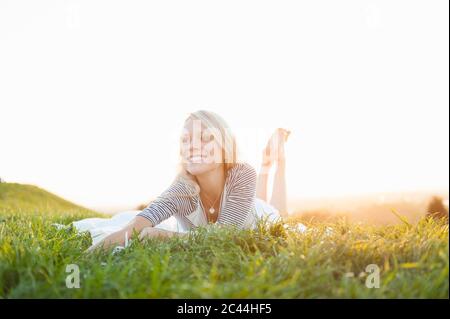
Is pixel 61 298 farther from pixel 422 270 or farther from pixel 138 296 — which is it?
pixel 422 270

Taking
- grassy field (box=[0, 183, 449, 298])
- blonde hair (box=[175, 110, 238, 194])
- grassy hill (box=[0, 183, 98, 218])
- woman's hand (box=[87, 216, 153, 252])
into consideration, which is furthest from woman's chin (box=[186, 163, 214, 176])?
grassy hill (box=[0, 183, 98, 218])

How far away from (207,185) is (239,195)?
460 millimetres

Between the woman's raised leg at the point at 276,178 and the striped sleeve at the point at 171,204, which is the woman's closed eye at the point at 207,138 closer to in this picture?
the striped sleeve at the point at 171,204

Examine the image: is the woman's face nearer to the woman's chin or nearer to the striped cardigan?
the woman's chin

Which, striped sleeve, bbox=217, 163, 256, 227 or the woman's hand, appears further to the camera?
striped sleeve, bbox=217, 163, 256, 227

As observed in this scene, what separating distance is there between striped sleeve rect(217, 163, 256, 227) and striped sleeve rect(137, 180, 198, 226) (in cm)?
44

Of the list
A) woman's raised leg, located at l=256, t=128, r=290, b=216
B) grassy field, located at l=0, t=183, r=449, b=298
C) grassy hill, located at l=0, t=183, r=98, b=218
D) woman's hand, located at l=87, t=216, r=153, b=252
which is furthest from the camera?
grassy hill, located at l=0, t=183, r=98, b=218

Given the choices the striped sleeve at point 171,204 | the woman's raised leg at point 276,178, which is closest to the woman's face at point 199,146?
Answer: the striped sleeve at point 171,204

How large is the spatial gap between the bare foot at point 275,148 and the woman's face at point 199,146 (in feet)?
9.13

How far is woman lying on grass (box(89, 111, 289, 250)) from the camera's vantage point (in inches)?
174

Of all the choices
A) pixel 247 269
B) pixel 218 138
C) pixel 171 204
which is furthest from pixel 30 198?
pixel 247 269

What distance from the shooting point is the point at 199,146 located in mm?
4434
